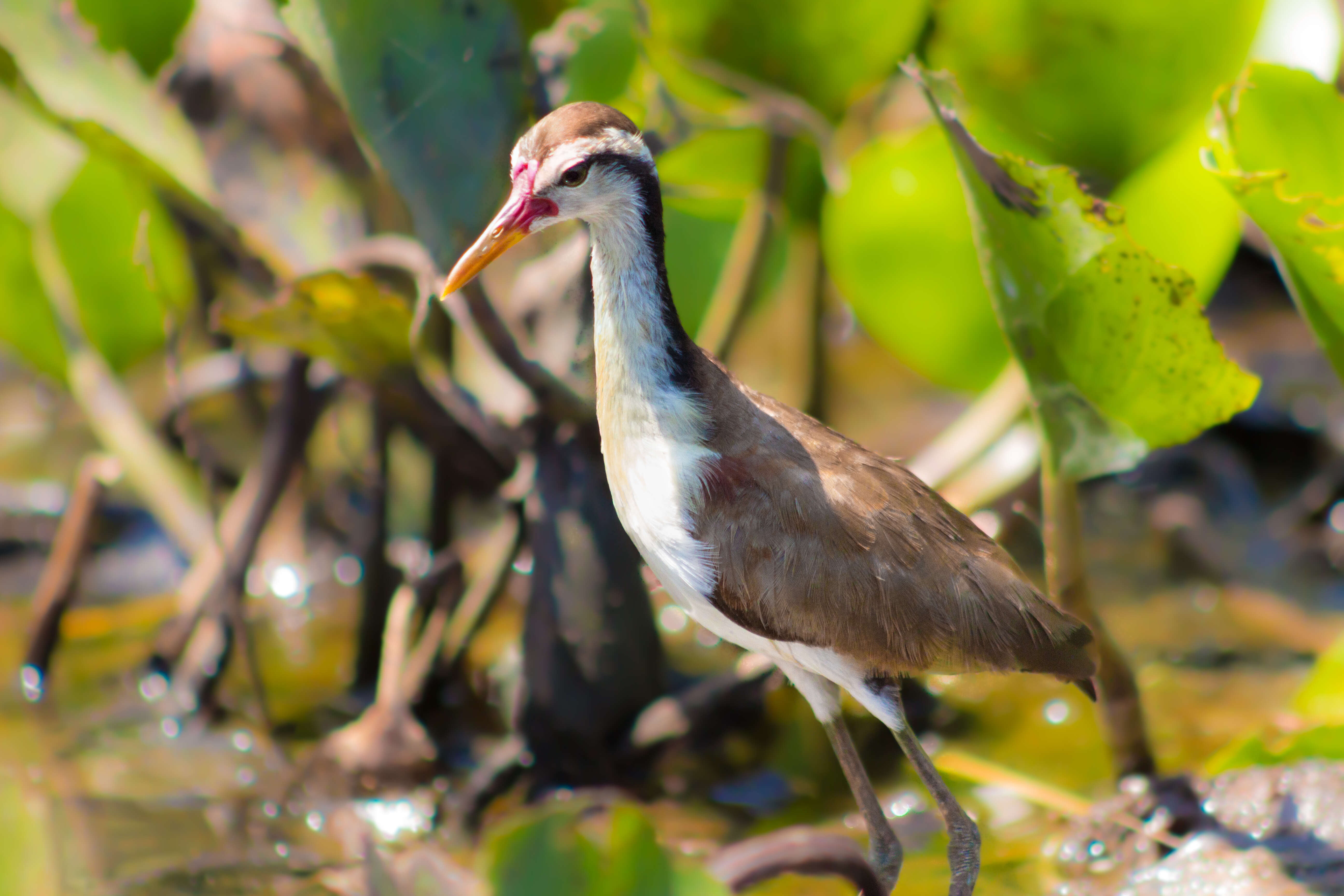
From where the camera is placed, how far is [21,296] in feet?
9.68

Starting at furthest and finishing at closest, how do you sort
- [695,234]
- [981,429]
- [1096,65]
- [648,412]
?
1. [981,429]
2. [695,234]
3. [1096,65]
4. [648,412]

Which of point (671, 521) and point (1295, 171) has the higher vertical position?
point (1295, 171)

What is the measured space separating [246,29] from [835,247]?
1.40 metres

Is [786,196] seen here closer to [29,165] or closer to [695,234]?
[695,234]

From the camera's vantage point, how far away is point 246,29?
2854 mm

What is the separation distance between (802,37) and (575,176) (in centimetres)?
87

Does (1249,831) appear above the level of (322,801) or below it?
below

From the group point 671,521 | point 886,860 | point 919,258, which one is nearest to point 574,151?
point 671,521

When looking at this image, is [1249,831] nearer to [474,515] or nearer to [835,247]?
[835,247]

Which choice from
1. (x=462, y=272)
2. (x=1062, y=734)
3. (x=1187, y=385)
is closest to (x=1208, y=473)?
(x=1062, y=734)

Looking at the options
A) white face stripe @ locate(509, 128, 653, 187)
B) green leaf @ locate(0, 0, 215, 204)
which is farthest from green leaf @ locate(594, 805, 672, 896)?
green leaf @ locate(0, 0, 215, 204)

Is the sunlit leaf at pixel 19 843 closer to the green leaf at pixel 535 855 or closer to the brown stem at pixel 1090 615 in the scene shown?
the green leaf at pixel 535 855

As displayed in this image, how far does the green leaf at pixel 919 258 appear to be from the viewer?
8.39 feet

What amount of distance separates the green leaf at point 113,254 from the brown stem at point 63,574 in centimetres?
29
